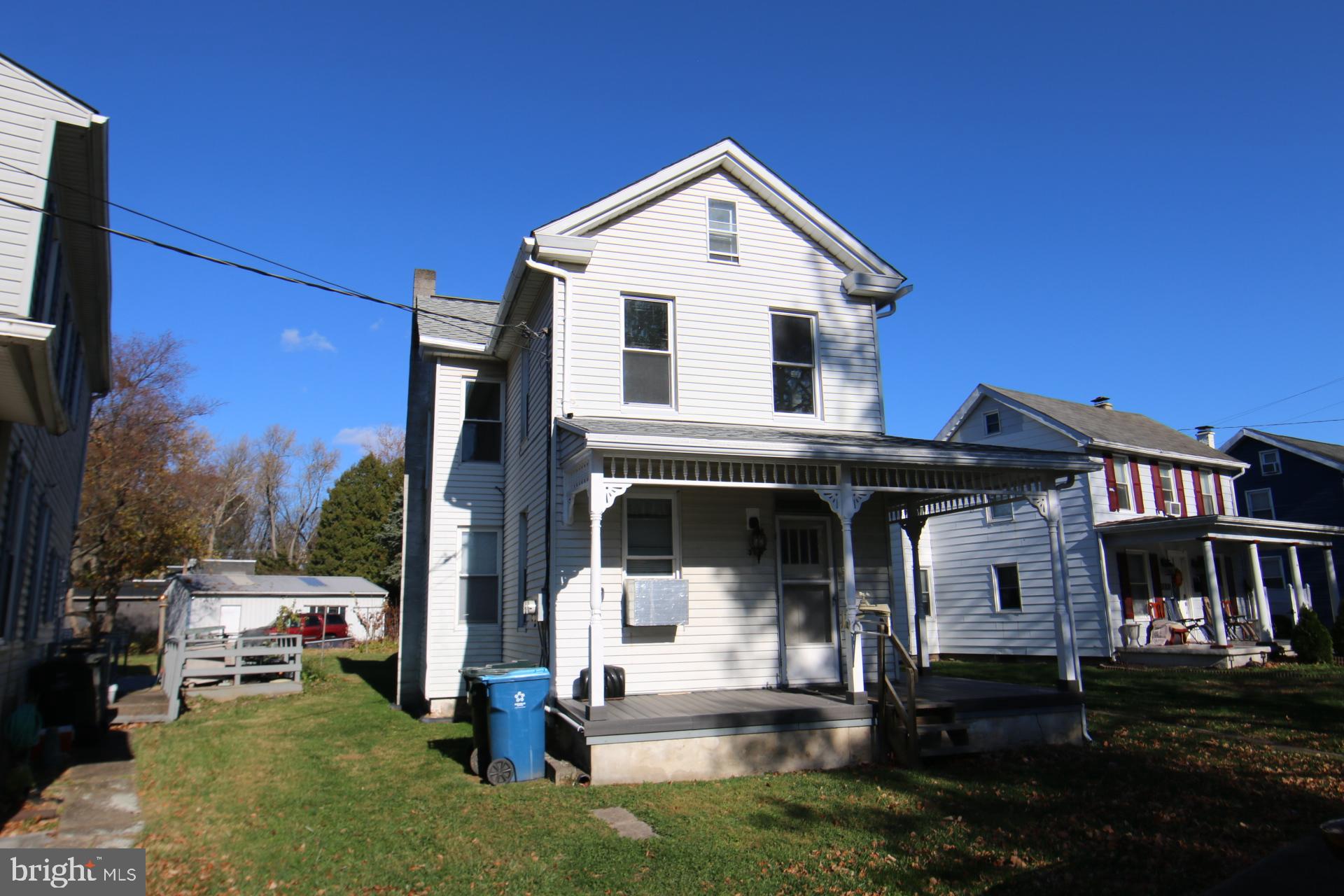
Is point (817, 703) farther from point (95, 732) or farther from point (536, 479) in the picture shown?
point (95, 732)

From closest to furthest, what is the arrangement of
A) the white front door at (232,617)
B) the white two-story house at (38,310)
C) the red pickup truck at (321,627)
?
the white two-story house at (38,310)
the red pickup truck at (321,627)
the white front door at (232,617)

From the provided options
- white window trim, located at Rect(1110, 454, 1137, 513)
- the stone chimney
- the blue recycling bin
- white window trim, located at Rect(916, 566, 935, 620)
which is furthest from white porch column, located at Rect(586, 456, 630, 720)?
white window trim, located at Rect(1110, 454, 1137, 513)

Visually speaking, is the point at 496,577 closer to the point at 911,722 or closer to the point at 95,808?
the point at 95,808

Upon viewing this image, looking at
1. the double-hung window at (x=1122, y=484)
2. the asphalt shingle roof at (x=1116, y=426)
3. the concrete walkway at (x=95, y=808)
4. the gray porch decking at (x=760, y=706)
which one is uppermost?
the asphalt shingle roof at (x=1116, y=426)

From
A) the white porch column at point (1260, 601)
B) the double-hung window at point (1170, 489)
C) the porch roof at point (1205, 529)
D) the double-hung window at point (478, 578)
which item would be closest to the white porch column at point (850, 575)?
the double-hung window at point (478, 578)

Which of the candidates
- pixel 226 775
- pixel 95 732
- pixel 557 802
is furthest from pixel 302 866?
pixel 95 732

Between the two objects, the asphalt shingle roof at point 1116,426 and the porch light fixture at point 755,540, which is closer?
the porch light fixture at point 755,540

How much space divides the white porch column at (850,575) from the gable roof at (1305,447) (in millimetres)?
25723

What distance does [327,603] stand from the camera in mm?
37844

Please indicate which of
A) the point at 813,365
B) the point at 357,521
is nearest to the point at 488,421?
the point at 813,365

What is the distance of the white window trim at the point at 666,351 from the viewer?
1055cm

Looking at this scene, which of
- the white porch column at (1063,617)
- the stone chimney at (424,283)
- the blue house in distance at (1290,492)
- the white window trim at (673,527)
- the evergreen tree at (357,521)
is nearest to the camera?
the white porch column at (1063,617)

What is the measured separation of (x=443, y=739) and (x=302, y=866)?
5.21 meters

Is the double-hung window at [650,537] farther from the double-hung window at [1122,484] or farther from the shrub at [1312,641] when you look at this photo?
the shrub at [1312,641]
